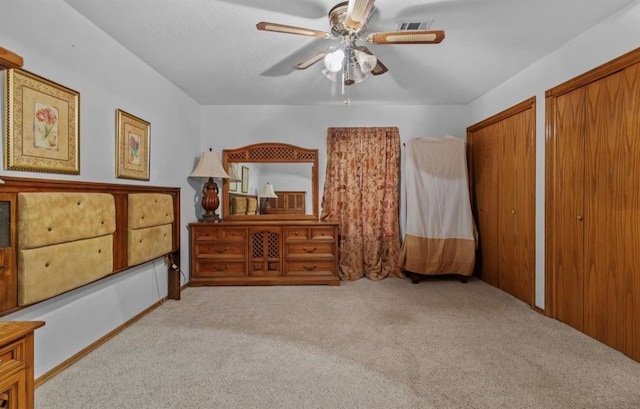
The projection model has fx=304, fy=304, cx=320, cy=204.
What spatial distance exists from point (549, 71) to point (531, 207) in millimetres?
1196

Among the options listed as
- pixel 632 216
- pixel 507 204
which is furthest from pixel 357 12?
pixel 507 204

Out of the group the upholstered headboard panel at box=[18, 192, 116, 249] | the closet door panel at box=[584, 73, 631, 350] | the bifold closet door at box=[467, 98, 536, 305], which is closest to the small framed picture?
the upholstered headboard panel at box=[18, 192, 116, 249]

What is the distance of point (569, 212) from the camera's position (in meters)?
2.42

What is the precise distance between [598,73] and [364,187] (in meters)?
2.42

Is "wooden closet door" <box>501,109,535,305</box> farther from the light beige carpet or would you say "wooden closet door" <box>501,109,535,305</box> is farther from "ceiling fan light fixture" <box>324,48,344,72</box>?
"ceiling fan light fixture" <box>324,48,344,72</box>

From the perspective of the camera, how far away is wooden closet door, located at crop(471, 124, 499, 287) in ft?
11.3

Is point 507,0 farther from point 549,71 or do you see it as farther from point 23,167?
point 23,167

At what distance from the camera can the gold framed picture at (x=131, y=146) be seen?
2.38m

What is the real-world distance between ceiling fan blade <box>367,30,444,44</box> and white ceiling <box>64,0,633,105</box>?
0.26 m

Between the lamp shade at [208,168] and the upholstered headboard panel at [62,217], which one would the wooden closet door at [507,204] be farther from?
the upholstered headboard panel at [62,217]

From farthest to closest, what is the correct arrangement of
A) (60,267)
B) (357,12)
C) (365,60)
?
(365,60) → (60,267) → (357,12)

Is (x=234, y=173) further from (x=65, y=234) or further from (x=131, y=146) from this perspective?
(x=65, y=234)

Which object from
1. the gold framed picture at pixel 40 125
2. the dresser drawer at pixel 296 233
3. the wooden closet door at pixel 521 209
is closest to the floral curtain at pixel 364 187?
the dresser drawer at pixel 296 233

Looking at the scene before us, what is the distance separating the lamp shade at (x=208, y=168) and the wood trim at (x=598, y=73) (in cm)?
332
